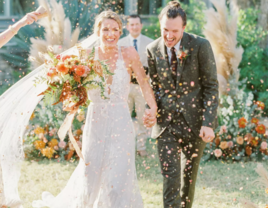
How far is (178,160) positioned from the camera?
3.59 meters

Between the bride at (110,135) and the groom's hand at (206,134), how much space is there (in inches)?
18.4

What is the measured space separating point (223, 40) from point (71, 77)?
15.7 ft

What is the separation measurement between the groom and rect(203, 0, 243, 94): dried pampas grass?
396cm

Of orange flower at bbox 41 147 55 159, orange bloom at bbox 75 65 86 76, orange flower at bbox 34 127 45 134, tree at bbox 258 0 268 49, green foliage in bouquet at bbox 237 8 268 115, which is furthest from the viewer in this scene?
tree at bbox 258 0 268 49

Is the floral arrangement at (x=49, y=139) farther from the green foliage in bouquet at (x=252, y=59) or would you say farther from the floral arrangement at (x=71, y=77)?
the green foliage in bouquet at (x=252, y=59)

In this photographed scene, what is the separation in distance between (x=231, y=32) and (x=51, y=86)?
5.00 meters

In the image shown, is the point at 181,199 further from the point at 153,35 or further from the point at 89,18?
the point at 153,35

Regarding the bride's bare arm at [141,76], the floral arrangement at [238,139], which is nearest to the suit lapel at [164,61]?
the bride's bare arm at [141,76]

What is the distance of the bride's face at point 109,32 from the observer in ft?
12.1

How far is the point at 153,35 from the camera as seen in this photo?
34.6 feet

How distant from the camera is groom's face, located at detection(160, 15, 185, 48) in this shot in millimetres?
3393

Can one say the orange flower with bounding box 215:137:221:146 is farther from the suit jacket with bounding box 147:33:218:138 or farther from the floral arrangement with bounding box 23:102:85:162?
the suit jacket with bounding box 147:33:218:138

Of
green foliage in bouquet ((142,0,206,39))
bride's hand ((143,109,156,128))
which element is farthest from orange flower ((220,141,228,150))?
green foliage in bouquet ((142,0,206,39))

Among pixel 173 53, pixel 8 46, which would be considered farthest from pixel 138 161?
pixel 8 46
